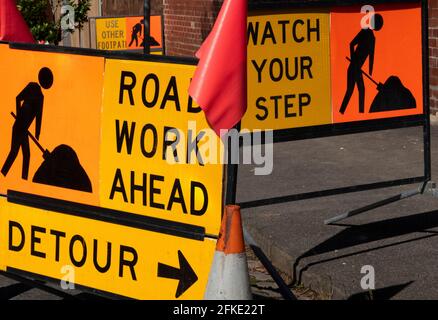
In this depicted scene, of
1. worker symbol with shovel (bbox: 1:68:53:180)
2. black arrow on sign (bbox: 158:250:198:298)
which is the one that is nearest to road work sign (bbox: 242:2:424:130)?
worker symbol with shovel (bbox: 1:68:53:180)

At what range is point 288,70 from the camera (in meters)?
7.62

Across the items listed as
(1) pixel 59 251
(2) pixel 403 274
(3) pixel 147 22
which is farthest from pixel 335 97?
(1) pixel 59 251

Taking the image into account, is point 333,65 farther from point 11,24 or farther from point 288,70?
point 11,24

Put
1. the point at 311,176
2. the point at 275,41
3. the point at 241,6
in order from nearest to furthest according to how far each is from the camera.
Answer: the point at 241,6 < the point at 275,41 < the point at 311,176

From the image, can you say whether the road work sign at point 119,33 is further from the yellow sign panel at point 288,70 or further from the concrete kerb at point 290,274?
the yellow sign panel at point 288,70

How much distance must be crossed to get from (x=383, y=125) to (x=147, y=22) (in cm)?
237

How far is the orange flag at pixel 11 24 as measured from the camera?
6.65 metres

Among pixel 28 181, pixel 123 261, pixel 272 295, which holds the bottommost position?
pixel 272 295

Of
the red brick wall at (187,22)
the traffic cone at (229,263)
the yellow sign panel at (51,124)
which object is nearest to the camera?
the traffic cone at (229,263)

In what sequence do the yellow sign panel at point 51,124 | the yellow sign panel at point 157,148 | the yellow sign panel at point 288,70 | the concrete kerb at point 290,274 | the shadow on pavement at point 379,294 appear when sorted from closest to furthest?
the yellow sign panel at point 157,148, the yellow sign panel at point 51,124, the shadow on pavement at point 379,294, the concrete kerb at point 290,274, the yellow sign panel at point 288,70

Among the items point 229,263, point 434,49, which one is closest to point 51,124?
point 229,263

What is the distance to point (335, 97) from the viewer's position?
25.7 feet

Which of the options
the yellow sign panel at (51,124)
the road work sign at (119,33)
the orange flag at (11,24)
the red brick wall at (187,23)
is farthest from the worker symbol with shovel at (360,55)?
the red brick wall at (187,23)
